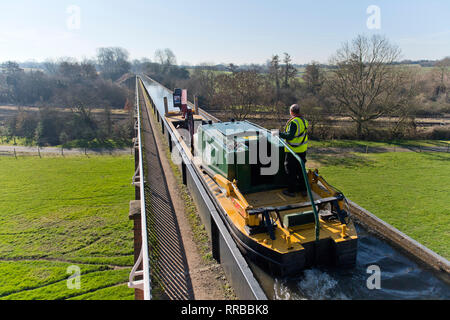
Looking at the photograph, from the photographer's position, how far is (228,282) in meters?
5.74

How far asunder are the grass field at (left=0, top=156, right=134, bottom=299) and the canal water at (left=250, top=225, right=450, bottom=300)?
911 centimetres

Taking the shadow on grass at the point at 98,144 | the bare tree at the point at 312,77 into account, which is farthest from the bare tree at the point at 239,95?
the bare tree at the point at 312,77

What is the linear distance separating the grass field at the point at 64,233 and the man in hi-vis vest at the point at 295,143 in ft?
30.1

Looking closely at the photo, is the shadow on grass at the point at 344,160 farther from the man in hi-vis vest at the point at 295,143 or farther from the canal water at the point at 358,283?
the canal water at the point at 358,283

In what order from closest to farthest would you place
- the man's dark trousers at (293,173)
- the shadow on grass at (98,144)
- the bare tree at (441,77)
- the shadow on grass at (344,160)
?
the man's dark trousers at (293,173) < the shadow on grass at (344,160) < the shadow on grass at (98,144) < the bare tree at (441,77)

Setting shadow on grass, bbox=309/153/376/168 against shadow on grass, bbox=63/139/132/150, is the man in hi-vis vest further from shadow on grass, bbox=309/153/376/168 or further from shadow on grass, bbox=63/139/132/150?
shadow on grass, bbox=63/139/132/150

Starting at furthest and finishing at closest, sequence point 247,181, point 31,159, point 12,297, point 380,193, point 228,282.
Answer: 1. point 31,159
2. point 380,193
3. point 12,297
4. point 247,181
5. point 228,282

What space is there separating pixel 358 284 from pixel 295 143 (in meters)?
3.36

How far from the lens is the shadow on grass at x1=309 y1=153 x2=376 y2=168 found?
25.6 m

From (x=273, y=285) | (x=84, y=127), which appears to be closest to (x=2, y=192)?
(x=84, y=127)

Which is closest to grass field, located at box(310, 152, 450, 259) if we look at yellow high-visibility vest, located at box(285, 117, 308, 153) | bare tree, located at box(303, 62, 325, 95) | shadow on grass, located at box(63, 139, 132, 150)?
yellow high-visibility vest, located at box(285, 117, 308, 153)

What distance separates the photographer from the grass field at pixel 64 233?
12.8 meters

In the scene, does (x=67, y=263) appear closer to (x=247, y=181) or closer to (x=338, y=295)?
(x=247, y=181)
